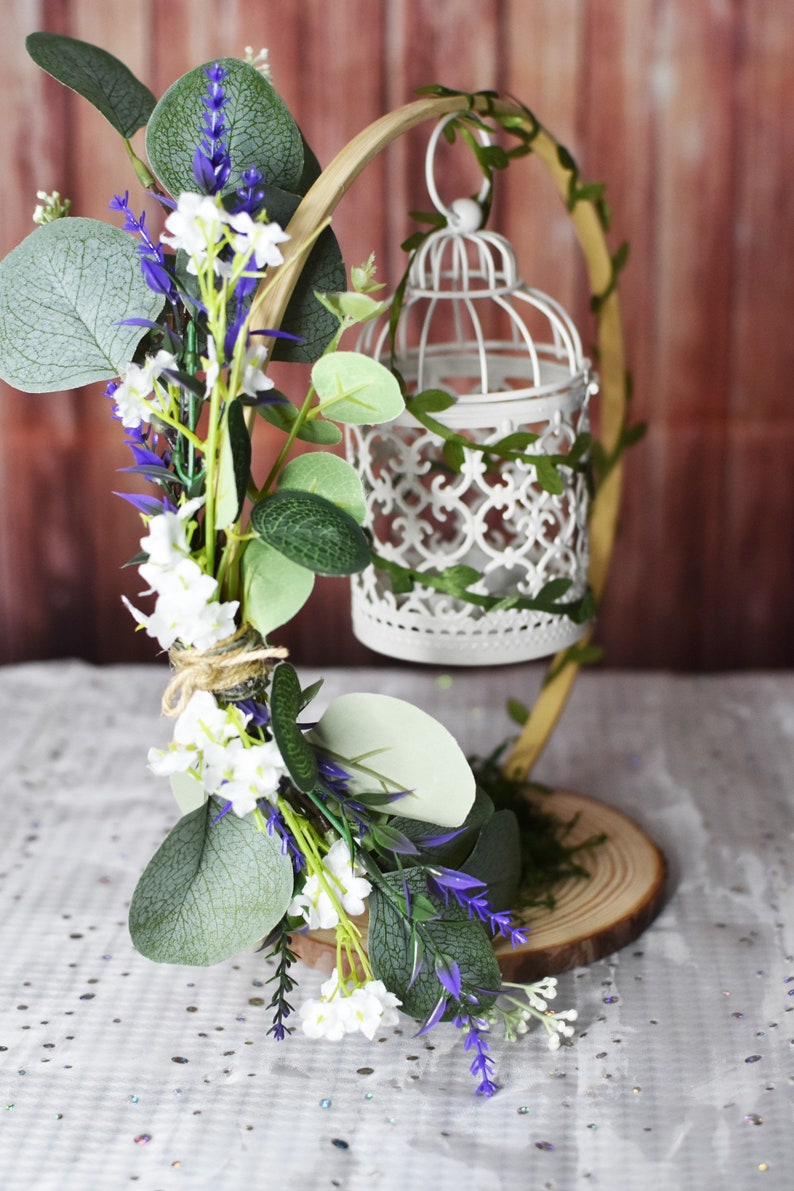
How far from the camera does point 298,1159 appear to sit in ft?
2.09

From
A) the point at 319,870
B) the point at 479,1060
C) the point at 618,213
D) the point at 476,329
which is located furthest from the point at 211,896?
the point at 618,213

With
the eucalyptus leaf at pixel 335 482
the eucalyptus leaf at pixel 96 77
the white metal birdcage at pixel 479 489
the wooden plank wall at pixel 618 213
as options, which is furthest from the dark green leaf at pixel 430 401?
the wooden plank wall at pixel 618 213

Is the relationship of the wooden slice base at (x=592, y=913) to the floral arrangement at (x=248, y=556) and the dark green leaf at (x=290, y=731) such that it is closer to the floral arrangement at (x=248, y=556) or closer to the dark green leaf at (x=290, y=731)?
the floral arrangement at (x=248, y=556)

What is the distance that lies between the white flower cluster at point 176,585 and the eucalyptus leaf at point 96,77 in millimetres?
256

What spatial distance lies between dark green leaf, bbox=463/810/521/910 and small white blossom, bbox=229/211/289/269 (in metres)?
0.37

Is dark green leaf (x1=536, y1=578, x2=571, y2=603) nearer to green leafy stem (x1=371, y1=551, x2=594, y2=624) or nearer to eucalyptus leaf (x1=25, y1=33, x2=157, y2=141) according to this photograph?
green leafy stem (x1=371, y1=551, x2=594, y2=624)

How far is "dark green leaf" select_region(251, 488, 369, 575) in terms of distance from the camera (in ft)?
1.99

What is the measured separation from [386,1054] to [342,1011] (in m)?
0.09

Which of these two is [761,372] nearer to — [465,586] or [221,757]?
[465,586]

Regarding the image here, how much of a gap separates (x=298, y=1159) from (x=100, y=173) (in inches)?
42.0

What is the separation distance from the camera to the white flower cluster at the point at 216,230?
0.59 meters

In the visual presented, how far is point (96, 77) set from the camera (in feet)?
2.31

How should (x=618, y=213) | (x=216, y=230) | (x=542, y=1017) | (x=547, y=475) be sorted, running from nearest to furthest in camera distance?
(x=216, y=230), (x=542, y=1017), (x=547, y=475), (x=618, y=213)

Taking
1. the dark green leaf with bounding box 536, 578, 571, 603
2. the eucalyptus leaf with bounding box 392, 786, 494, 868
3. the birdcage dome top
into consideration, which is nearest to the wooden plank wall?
the birdcage dome top
